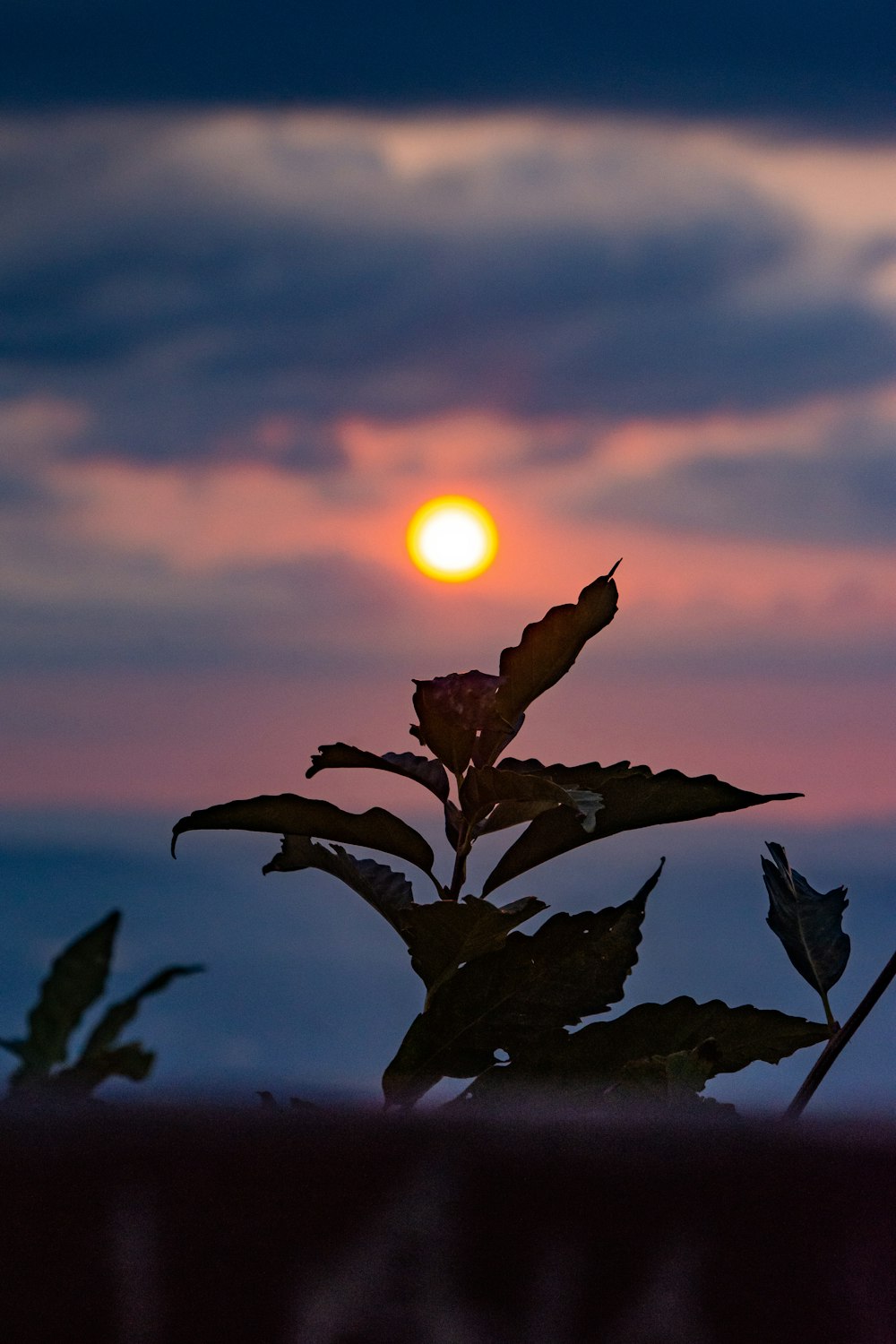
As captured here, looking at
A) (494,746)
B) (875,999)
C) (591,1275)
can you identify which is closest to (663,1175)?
(591,1275)

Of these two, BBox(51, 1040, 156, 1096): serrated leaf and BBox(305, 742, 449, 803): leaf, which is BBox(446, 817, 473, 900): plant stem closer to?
BBox(305, 742, 449, 803): leaf

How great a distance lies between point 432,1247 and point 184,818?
823 mm

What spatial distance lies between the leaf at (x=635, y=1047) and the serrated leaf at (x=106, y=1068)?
0.40m

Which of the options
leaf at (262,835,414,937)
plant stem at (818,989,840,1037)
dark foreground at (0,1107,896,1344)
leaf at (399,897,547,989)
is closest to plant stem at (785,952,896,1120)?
plant stem at (818,989,840,1037)

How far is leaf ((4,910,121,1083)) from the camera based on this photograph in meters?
0.83

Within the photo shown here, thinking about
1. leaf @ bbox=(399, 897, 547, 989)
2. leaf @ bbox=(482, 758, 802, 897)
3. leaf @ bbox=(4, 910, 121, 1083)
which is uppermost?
leaf @ bbox=(482, 758, 802, 897)

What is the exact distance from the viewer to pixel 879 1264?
496mm

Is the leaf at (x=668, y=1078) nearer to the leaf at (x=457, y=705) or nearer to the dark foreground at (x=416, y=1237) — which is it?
the leaf at (x=457, y=705)

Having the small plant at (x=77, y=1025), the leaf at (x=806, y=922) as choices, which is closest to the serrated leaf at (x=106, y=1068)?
the small plant at (x=77, y=1025)

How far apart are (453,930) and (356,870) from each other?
19 centimetres

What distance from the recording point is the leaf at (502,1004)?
1185 mm

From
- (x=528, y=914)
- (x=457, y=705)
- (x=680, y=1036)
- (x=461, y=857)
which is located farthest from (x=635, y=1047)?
(x=457, y=705)

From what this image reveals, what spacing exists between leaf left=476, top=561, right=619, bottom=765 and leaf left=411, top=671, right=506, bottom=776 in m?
0.02

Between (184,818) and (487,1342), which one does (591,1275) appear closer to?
(487,1342)
